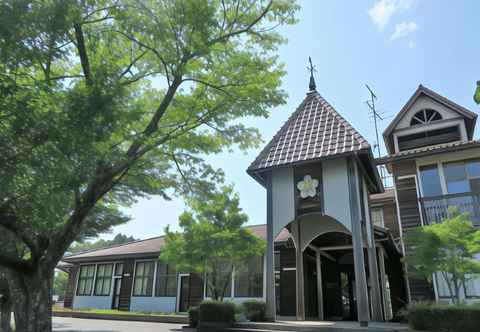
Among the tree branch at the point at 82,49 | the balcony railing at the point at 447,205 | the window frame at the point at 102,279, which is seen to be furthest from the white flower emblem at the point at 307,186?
the window frame at the point at 102,279

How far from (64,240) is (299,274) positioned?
729 centimetres

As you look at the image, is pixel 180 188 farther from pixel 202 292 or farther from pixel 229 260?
pixel 202 292

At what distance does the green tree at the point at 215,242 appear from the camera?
45.8 feet

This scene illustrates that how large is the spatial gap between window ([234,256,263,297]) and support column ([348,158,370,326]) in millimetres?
9157

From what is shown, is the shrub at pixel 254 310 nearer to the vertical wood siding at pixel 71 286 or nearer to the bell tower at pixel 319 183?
the bell tower at pixel 319 183

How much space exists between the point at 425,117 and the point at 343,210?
8870mm

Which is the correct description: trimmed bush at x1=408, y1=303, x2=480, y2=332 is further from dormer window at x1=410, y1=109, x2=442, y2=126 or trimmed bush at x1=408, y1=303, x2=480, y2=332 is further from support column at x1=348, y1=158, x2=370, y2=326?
dormer window at x1=410, y1=109, x2=442, y2=126

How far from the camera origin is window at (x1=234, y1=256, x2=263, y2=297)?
18312mm

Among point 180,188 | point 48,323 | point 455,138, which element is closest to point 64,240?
point 48,323

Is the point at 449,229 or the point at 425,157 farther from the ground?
the point at 425,157

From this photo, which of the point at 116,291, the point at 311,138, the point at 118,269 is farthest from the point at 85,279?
the point at 311,138

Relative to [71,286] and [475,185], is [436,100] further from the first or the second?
[71,286]

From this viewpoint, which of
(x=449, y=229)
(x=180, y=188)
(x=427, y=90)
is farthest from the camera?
(x=427, y=90)

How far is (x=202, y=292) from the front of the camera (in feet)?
64.7
